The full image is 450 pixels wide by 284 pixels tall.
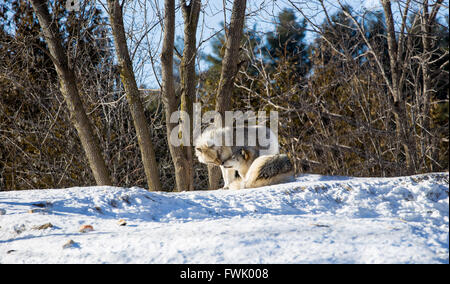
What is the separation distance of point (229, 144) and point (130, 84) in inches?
90.4

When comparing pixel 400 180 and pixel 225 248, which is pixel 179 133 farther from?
pixel 225 248

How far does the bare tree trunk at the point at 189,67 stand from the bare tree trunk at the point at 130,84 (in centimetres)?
62

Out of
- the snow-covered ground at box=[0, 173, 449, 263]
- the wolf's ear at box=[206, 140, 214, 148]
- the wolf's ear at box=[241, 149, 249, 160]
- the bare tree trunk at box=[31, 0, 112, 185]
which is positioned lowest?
the snow-covered ground at box=[0, 173, 449, 263]

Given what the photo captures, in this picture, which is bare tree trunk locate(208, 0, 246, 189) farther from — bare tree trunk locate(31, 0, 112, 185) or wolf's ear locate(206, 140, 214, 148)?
bare tree trunk locate(31, 0, 112, 185)

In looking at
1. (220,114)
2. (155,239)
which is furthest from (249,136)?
(155,239)

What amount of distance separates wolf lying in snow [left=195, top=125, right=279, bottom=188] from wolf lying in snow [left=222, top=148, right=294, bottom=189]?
112mm

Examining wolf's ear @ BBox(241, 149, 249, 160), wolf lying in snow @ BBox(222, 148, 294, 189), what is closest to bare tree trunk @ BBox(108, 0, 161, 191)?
wolf lying in snow @ BBox(222, 148, 294, 189)

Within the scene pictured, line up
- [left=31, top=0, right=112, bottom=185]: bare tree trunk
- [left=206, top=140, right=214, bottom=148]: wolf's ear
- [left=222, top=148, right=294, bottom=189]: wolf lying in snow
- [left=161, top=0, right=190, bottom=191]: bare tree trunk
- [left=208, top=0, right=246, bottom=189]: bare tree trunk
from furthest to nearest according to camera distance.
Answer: [left=31, top=0, right=112, bottom=185]: bare tree trunk → [left=161, top=0, right=190, bottom=191]: bare tree trunk → [left=208, top=0, right=246, bottom=189]: bare tree trunk → [left=206, top=140, right=214, bottom=148]: wolf's ear → [left=222, top=148, right=294, bottom=189]: wolf lying in snow

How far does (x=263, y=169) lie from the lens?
615cm

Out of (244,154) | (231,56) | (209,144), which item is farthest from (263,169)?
(231,56)

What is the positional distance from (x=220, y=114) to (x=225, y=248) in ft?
15.7

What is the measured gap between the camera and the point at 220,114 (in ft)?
25.9

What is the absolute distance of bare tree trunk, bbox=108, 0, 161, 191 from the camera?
7.76 meters

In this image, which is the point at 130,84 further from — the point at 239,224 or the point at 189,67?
the point at 239,224
